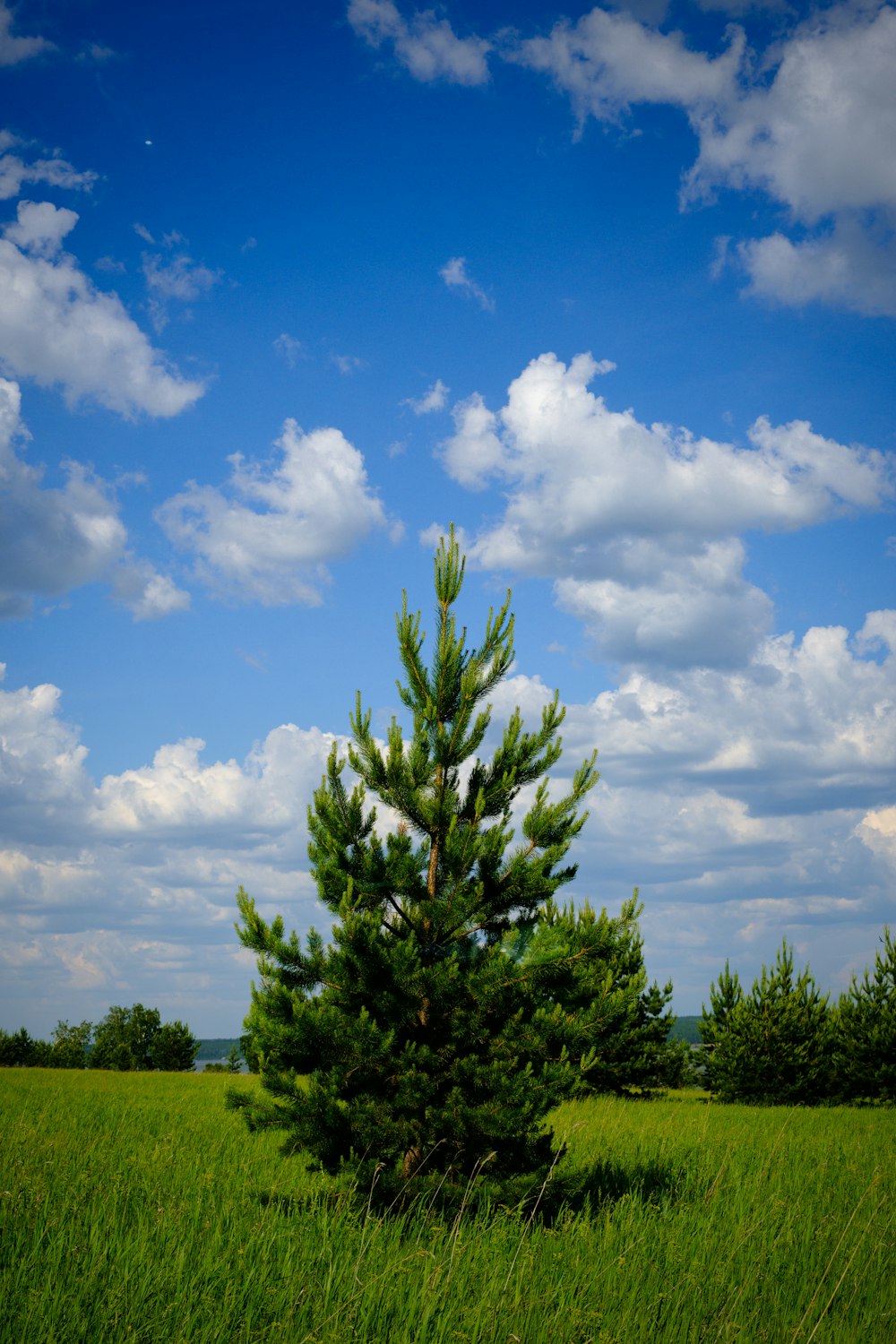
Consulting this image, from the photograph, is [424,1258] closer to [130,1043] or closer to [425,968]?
[425,968]

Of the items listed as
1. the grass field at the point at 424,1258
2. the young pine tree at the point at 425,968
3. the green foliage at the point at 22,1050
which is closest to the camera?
the grass field at the point at 424,1258

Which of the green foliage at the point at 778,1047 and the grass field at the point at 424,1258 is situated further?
the green foliage at the point at 778,1047

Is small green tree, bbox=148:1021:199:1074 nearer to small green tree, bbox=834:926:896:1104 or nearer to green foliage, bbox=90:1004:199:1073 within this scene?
green foliage, bbox=90:1004:199:1073

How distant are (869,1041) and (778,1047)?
94.6 inches

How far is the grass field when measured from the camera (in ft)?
14.7

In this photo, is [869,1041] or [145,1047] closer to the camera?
[869,1041]

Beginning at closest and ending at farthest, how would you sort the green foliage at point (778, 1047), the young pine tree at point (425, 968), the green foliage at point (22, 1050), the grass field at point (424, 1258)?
the grass field at point (424, 1258) < the young pine tree at point (425, 968) < the green foliage at point (778, 1047) < the green foliage at point (22, 1050)

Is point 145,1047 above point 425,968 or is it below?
below

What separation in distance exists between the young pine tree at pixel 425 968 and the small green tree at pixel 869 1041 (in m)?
18.3

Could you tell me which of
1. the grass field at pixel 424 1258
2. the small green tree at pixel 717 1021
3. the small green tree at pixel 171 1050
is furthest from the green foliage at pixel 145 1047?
the grass field at pixel 424 1258

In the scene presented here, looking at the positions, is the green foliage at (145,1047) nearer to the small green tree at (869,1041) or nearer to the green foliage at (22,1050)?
the green foliage at (22,1050)

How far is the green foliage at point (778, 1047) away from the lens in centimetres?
2220

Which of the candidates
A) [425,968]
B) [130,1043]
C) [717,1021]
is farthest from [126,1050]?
[425,968]

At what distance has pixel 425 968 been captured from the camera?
297 inches
